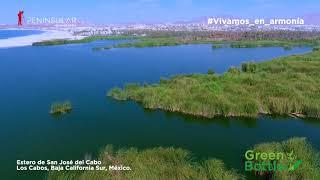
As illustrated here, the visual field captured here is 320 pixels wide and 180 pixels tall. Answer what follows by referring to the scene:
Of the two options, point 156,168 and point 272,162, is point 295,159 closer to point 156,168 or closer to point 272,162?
point 272,162

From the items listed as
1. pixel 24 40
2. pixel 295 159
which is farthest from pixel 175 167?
pixel 24 40

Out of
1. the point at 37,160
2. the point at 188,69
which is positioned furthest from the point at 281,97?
the point at 188,69

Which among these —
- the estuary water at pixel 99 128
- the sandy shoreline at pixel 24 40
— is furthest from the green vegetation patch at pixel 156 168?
the sandy shoreline at pixel 24 40

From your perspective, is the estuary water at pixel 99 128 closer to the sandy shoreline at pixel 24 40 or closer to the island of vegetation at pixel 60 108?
the island of vegetation at pixel 60 108

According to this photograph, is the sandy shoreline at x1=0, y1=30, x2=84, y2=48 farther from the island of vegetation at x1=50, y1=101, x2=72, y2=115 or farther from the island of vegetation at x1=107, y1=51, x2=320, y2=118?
the island of vegetation at x1=107, y1=51, x2=320, y2=118

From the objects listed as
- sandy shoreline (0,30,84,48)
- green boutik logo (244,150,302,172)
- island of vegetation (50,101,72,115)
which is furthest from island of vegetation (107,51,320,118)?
sandy shoreline (0,30,84,48)
